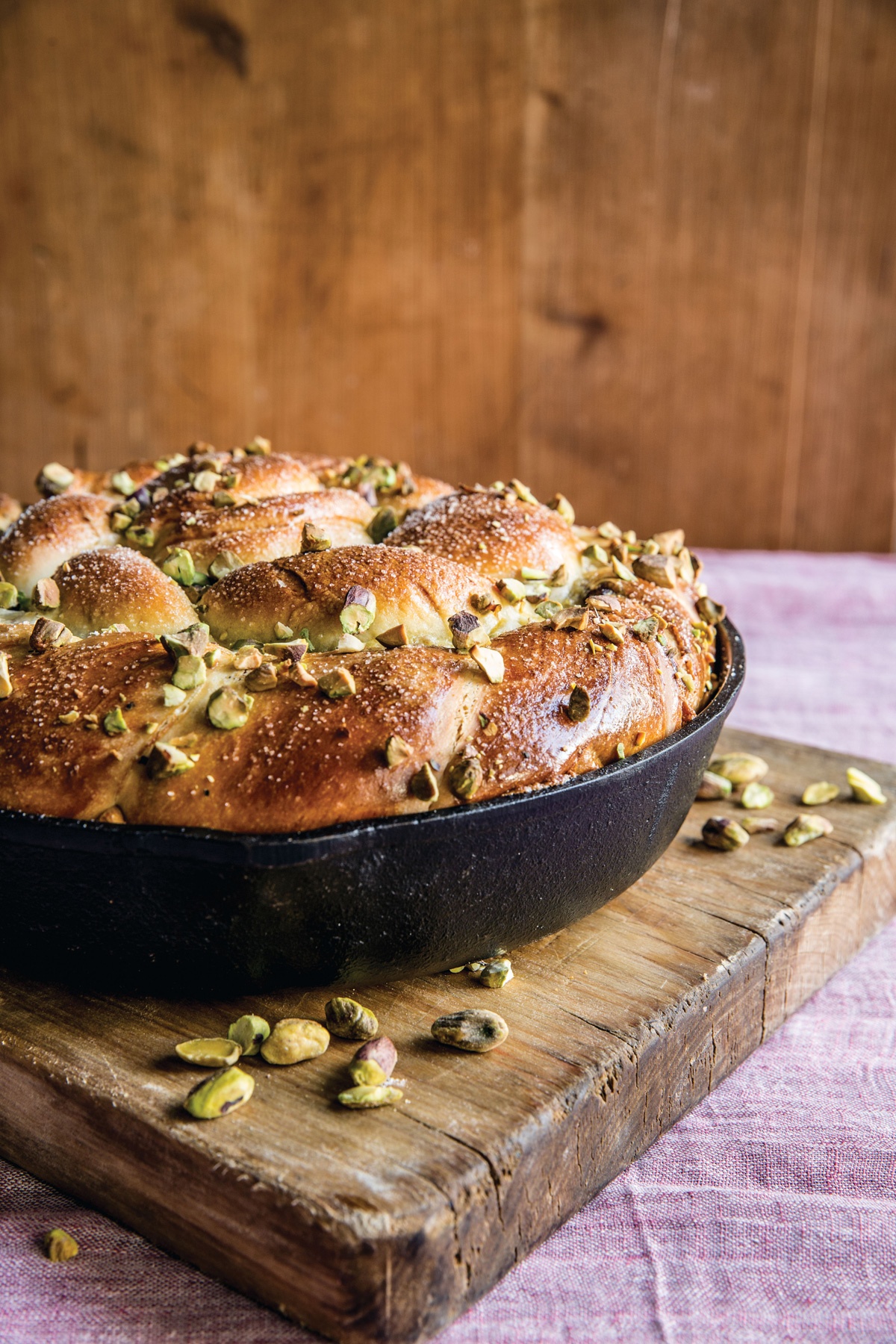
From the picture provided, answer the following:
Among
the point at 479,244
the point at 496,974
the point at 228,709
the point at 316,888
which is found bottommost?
the point at 496,974

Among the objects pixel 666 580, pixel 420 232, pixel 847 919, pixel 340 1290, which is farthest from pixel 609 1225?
pixel 420 232

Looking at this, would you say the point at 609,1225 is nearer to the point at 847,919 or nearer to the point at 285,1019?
the point at 285,1019

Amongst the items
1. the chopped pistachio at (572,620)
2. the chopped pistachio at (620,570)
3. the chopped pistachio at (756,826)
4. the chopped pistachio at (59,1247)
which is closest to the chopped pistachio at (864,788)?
the chopped pistachio at (756,826)

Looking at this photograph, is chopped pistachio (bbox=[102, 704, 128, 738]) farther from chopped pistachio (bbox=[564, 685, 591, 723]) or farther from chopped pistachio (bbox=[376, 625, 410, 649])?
chopped pistachio (bbox=[564, 685, 591, 723])

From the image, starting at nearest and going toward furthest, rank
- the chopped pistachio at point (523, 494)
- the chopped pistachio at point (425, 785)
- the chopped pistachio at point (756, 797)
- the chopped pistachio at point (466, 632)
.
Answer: the chopped pistachio at point (425, 785)
the chopped pistachio at point (466, 632)
the chopped pistachio at point (523, 494)
the chopped pistachio at point (756, 797)

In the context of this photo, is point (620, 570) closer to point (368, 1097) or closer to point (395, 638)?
point (395, 638)

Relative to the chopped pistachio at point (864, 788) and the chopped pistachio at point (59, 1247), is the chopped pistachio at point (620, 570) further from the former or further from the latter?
the chopped pistachio at point (59, 1247)

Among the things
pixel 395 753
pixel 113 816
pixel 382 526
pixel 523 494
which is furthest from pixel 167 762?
pixel 523 494

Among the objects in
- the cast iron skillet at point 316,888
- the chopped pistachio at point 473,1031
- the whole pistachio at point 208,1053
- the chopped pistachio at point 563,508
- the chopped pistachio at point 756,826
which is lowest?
the chopped pistachio at point 756,826
